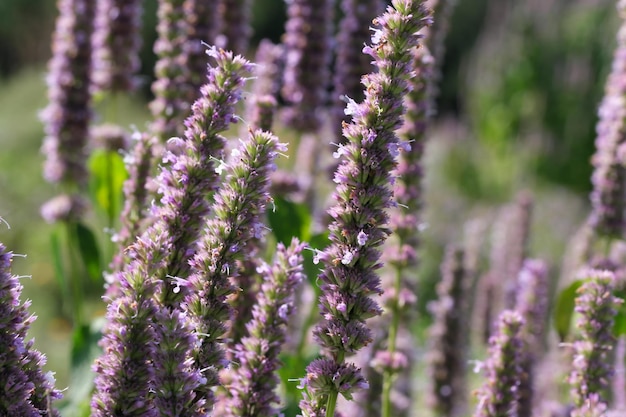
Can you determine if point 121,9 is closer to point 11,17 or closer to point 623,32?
point 623,32

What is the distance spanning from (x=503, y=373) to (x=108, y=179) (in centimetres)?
162

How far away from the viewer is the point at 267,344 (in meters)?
1.61

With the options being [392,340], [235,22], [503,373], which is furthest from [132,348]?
[235,22]

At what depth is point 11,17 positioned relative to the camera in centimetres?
2291

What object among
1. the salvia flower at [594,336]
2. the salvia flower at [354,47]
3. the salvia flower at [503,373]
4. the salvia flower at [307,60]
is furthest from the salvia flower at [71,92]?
the salvia flower at [594,336]

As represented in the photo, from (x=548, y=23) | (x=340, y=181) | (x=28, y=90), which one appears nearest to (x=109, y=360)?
(x=340, y=181)

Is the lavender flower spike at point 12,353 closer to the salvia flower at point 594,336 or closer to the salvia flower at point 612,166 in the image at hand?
the salvia flower at point 594,336

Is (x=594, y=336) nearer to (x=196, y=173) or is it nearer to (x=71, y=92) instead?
(x=196, y=173)

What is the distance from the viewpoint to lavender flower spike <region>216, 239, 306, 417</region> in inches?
63.3

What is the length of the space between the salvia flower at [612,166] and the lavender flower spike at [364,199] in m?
1.47

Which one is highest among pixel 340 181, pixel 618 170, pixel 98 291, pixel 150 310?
pixel 98 291

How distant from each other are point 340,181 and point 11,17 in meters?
23.7

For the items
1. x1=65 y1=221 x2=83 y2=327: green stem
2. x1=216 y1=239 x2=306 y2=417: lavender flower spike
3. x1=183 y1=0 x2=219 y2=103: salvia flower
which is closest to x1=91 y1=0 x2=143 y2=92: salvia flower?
x1=183 y1=0 x2=219 y2=103: salvia flower

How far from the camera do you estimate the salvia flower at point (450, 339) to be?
11.1 ft
